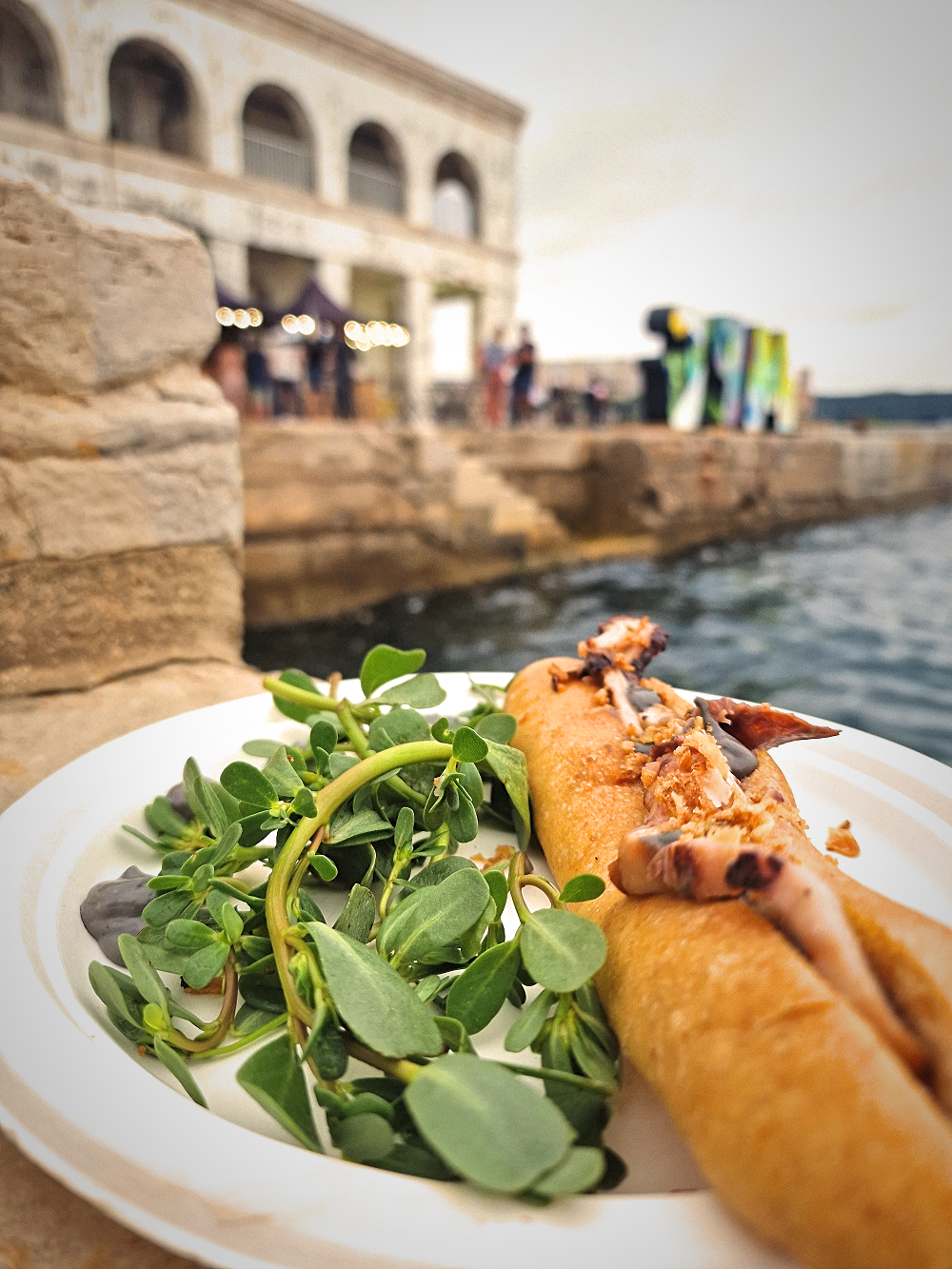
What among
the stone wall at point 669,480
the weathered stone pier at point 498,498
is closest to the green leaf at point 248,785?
the weathered stone pier at point 498,498

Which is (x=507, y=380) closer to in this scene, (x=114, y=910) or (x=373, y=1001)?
(x=114, y=910)

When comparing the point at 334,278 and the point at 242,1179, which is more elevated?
the point at 334,278

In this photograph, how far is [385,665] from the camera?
34.0 inches

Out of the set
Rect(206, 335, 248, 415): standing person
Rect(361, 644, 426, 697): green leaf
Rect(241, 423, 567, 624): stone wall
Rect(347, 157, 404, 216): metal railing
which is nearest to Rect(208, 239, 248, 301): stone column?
Rect(347, 157, 404, 216): metal railing

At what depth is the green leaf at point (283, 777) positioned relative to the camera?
646mm

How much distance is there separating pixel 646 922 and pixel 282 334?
12053 mm

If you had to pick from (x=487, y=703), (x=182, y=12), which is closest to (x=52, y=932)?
(x=487, y=703)

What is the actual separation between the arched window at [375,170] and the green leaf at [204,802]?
1550 centimetres

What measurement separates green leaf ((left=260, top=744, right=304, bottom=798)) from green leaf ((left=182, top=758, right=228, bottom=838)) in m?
0.06

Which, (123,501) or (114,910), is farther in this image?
(123,501)

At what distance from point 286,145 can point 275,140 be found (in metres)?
0.18

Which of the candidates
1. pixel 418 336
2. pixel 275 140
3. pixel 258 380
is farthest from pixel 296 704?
pixel 418 336

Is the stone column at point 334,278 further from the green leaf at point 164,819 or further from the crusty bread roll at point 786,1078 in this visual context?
the crusty bread roll at point 786,1078

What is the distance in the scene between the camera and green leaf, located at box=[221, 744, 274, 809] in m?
0.62
